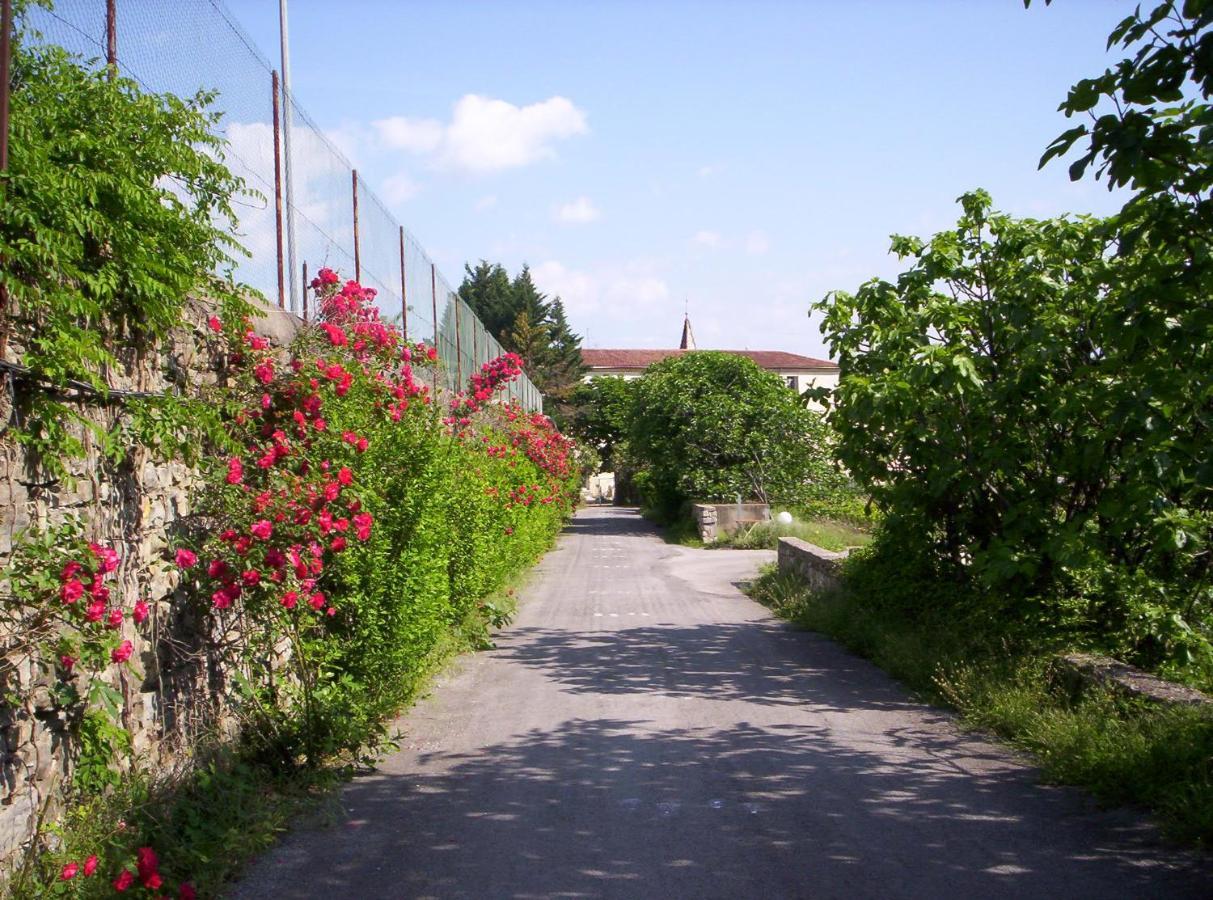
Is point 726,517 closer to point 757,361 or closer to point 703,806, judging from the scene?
point 703,806

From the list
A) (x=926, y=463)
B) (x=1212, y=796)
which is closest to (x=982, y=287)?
(x=926, y=463)

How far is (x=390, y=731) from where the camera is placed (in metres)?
7.66

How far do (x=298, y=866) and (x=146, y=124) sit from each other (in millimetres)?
3594

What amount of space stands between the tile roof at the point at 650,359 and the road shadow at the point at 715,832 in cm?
6211

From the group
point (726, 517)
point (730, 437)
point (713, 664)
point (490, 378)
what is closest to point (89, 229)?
point (713, 664)

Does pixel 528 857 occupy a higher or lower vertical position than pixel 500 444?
lower

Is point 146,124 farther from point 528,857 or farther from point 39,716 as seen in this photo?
point 528,857

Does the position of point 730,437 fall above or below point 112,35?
below

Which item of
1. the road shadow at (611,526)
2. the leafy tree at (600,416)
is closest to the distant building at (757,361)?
the leafy tree at (600,416)

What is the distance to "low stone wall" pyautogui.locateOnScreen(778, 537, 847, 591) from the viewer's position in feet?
42.8

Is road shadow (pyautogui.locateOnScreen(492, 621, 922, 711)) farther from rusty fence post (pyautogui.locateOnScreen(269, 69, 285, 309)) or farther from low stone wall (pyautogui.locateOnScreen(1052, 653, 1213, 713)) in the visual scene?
rusty fence post (pyautogui.locateOnScreen(269, 69, 285, 309))

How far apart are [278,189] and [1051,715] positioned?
703 centimetres

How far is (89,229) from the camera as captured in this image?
4438 millimetres

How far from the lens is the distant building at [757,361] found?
234 feet
